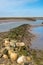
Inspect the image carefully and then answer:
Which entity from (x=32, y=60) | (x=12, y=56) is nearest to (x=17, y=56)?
(x=12, y=56)

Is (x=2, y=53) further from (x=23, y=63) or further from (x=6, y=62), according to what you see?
(x=23, y=63)

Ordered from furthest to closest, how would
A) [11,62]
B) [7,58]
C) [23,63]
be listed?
[7,58] < [11,62] < [23,63]

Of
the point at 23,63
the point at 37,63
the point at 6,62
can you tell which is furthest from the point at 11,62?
the point at 37,63

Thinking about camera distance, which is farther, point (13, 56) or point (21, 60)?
point (13, 56)

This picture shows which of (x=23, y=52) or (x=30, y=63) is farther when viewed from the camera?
(x=23, y=52)

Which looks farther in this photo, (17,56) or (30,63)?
(17,56)

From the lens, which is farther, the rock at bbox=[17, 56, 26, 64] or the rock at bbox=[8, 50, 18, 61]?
the rock at bbox=[8, 50, 18, 61]

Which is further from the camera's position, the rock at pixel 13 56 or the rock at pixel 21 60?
the rock at pixel 13 56

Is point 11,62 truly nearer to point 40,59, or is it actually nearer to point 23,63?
point 23,63

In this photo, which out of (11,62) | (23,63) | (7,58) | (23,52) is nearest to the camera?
(23,63)
